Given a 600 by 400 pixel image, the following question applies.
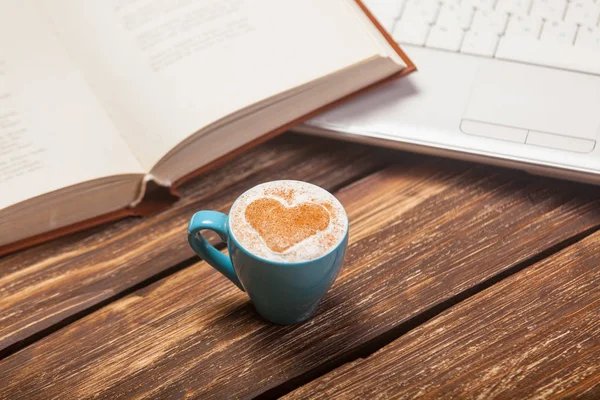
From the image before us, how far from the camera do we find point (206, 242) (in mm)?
562

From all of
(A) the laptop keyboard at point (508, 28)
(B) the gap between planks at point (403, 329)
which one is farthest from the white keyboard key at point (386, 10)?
(B) the gap between planks at point (403, 329)

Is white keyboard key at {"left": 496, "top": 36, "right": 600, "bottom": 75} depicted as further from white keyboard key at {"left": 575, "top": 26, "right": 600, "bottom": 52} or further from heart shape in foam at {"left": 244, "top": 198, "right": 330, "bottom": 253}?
heart shape in foam at {"left": 244, "top": 198, "right": 330, "bottom": 253}

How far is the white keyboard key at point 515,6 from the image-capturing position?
0.76 m

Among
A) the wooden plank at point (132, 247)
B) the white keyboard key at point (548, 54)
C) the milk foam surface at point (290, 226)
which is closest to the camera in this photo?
the milk foam surface at point (290, 226)

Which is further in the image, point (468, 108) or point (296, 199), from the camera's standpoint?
point (468, 108)

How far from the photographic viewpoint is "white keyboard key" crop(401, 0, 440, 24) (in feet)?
2.51

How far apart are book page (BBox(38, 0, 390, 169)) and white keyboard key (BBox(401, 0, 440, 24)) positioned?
86 millimetres

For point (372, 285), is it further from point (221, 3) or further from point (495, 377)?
point (221, 3)

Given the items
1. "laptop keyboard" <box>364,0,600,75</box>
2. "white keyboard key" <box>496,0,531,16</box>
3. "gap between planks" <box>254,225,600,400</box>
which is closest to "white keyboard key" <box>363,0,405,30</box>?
"laptop keyboard" <box>364,0,600,75</box>

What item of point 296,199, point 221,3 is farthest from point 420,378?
point 221,3

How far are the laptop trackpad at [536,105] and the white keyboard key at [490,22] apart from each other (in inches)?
1.8

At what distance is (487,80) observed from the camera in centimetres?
72

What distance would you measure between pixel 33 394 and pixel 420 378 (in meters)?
0.33

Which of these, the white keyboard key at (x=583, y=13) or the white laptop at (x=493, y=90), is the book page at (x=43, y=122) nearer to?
the white laptop at (x=493, y=90)
